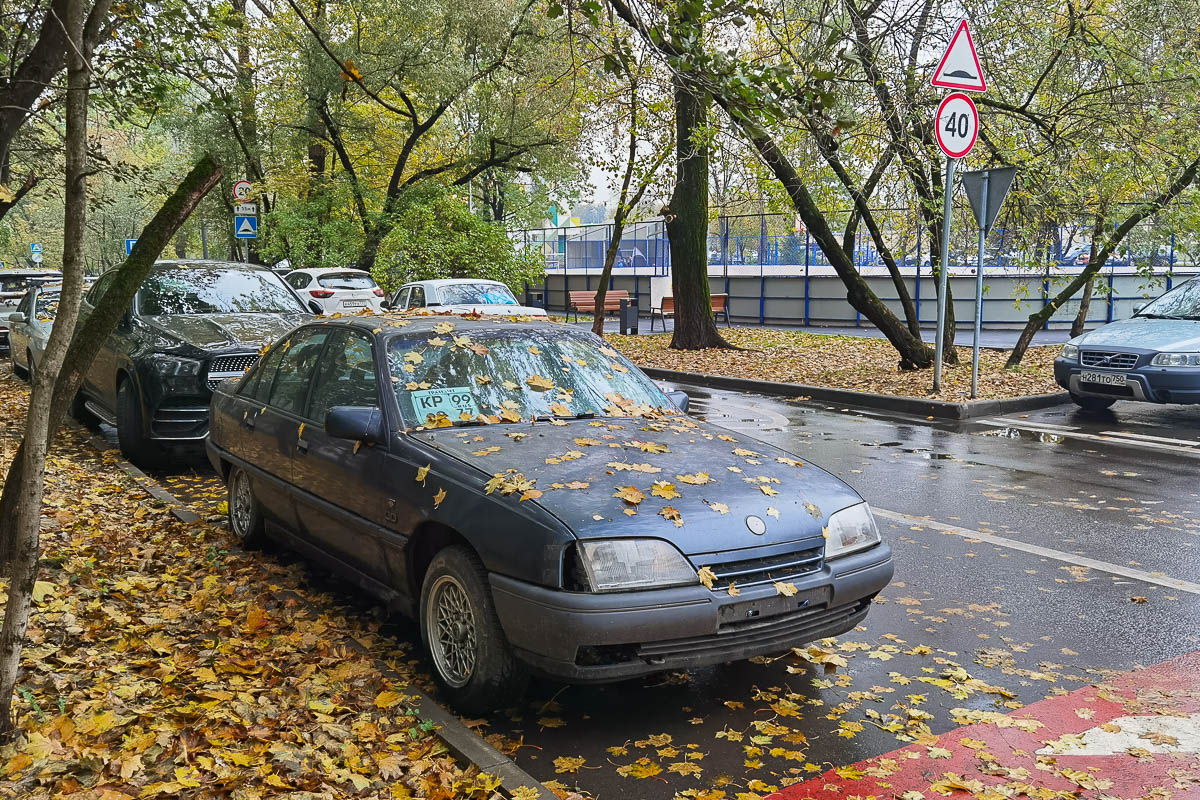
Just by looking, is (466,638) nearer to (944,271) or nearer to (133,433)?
(133,433)

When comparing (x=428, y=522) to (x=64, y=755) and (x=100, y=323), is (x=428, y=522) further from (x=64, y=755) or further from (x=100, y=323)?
(x=100, y=323)

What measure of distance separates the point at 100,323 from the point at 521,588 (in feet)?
8.50

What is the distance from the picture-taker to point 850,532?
4379mm

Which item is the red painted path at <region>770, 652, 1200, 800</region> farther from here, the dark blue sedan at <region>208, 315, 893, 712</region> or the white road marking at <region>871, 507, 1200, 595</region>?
the white road marking at <region>871, 507, 1200, 595</region>

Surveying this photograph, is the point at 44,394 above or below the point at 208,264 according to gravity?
below

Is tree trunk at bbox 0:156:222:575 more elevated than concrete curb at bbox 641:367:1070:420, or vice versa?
tree trunk at bbox 0:156:222:575

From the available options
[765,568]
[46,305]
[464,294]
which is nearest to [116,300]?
[765,568]

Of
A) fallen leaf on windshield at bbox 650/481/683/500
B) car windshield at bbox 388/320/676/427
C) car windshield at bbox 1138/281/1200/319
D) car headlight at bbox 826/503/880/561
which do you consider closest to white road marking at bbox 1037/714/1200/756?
car headlight at bbox 826/503/880/561

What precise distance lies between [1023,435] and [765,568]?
788 cm

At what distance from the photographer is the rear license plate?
12.6ft

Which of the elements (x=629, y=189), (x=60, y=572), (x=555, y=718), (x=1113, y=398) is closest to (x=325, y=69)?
(x=629, y=189)

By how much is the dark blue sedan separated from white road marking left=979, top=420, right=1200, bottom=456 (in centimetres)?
669

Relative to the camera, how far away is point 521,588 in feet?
12.4

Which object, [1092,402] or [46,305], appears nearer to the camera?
[1092,402]
